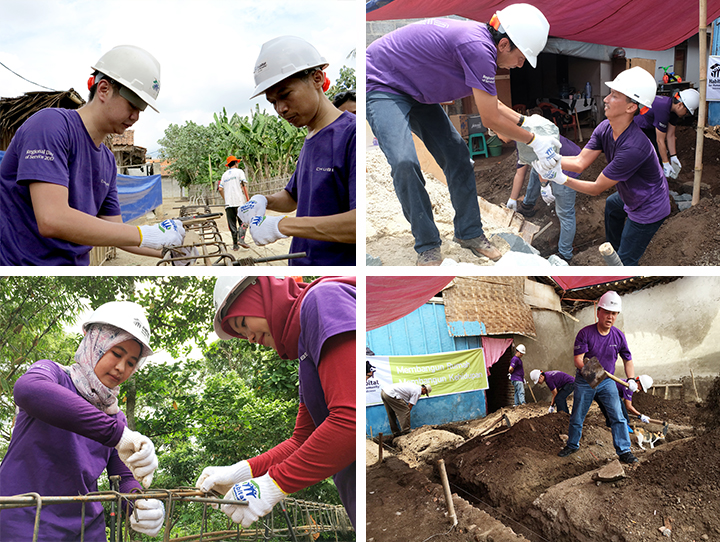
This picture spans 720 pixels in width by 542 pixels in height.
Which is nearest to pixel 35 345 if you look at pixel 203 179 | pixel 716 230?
pixel 203 179

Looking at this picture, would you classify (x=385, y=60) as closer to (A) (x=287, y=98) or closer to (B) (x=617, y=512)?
(A) (x=287, y=98)

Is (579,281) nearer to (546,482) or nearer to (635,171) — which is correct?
(635,171)

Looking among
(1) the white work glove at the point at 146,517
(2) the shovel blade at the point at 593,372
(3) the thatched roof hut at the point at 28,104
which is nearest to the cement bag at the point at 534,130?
(2) the shovel blade at the point at 593,372

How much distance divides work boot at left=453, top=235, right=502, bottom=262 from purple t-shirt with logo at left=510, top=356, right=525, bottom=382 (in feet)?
2.52

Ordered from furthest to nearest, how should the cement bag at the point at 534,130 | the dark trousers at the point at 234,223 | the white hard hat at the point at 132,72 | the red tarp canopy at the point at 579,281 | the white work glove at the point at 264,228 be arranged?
1. the red tarp canopy at the point at 579,281
2. the cement bag at the point at 534,130
3. the dark trousers at the point at 234,223
4. the white work glove at the point at 264,228
5. the white hard hat at the point at 132,72

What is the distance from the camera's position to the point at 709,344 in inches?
133

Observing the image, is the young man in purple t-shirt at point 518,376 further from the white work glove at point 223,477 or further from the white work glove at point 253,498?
the white work glove at point 223,477

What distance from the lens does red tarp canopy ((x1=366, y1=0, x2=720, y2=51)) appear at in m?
2.93

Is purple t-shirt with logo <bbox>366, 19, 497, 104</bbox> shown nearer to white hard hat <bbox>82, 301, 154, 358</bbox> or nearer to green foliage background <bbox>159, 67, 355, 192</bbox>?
green foliage background <bbox>159, 67, 355, 192</bbox>

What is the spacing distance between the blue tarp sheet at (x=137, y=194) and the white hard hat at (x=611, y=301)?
9.21ft

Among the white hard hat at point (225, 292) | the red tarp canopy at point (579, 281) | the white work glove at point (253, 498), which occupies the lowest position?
the white work glove at point (253, 498)

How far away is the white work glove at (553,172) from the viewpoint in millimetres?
3047

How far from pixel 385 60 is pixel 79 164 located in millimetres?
1693

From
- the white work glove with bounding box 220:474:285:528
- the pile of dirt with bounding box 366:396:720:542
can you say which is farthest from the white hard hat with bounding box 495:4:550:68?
the white work glove with bounding box 220:474:285:528
